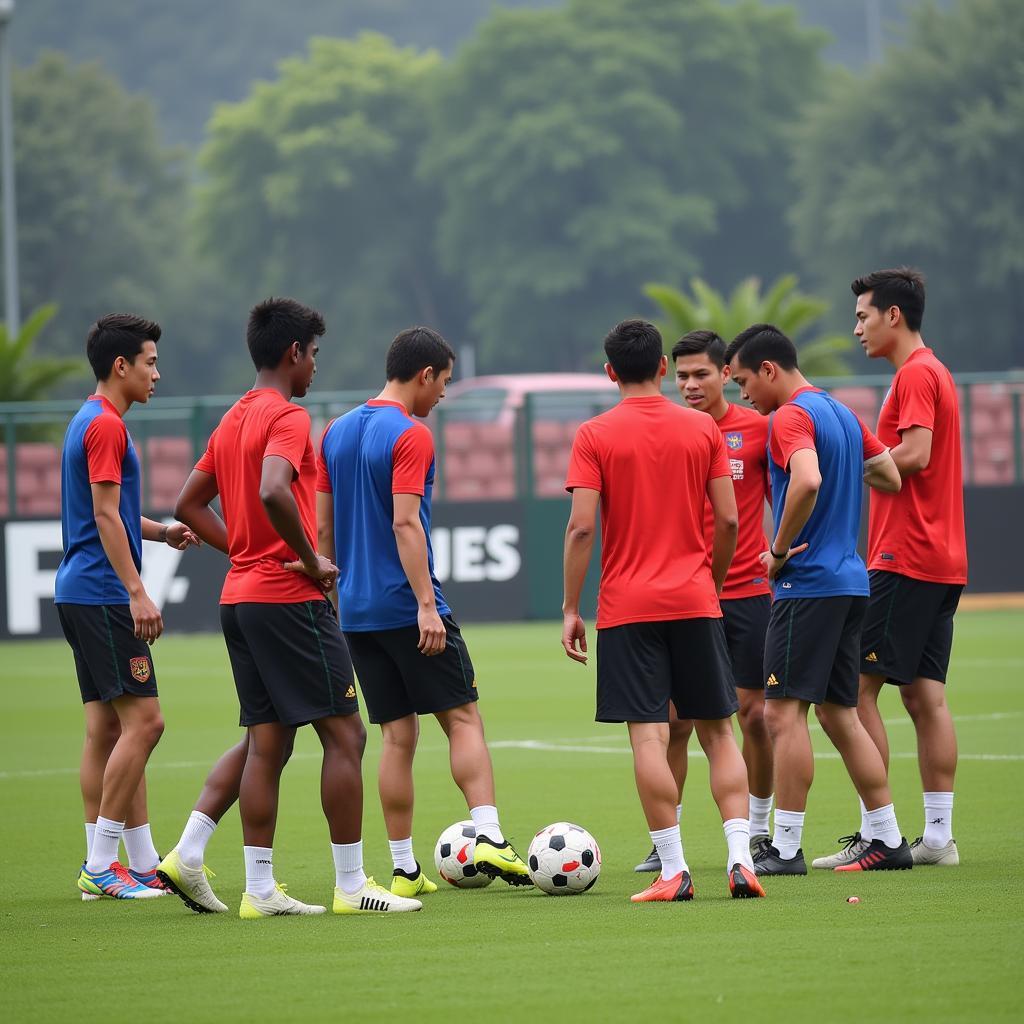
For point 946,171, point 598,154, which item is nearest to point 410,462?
point 946,171

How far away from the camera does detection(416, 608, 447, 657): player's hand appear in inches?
298

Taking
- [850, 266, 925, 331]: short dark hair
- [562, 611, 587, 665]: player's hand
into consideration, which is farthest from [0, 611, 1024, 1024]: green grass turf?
[850, 266, 925, 331]: short dark hair

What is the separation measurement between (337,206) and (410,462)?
71.3 m

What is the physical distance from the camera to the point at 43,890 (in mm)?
8328

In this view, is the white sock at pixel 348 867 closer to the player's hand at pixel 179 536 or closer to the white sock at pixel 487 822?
the white sock at pixel 487 822

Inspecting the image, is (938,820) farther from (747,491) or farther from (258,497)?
(258,497)

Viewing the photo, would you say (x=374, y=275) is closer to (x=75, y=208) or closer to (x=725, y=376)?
(x=75, y=208)

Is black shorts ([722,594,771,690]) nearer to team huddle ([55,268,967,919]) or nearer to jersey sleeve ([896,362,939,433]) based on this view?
team huddle ([55,268,967,919])

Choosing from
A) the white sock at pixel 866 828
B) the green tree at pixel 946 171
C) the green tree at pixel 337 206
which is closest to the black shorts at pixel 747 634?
the white sock at pixel 866 828

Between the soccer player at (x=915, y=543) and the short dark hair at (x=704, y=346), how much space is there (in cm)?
62

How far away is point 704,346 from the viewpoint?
875 centimetres

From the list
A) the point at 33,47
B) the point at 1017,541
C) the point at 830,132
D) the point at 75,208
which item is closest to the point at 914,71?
the point at 830,132

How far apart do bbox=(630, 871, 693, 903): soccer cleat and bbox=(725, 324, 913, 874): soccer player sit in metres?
0.78

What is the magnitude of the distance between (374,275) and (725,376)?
6889 cm
